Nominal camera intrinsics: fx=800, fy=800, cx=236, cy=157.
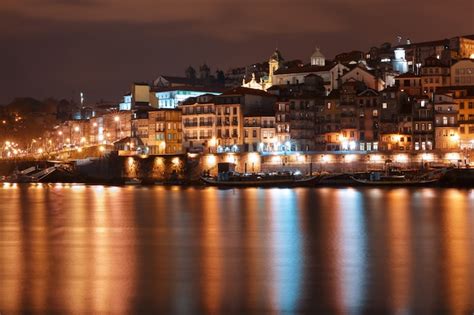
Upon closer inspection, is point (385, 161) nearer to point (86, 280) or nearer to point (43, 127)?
point (86, 280)

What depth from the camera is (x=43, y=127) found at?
379 ft

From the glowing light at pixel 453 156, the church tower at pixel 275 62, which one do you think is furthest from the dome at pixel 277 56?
the glowing light at pixel 453 156

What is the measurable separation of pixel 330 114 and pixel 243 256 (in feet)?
132

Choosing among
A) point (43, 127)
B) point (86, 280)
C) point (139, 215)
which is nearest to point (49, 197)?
point (139, 215)

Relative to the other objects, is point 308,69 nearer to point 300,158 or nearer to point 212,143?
point 212,143

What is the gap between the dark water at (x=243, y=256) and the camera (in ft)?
60.9

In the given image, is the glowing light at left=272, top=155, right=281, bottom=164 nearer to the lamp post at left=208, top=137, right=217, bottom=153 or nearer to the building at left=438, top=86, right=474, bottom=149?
the lamp post at left=208, top=137, right=217, bottom=153

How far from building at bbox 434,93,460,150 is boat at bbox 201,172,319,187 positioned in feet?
31.2

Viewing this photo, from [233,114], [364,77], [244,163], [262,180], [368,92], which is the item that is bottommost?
[262,180]

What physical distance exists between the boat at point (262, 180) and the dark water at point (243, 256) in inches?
491

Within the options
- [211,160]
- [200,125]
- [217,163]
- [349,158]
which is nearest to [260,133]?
[217,163]

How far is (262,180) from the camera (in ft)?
198

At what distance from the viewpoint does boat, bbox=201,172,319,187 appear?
59438 millimetres

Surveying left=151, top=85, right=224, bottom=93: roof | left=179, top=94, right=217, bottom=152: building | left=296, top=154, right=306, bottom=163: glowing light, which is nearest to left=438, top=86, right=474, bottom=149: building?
left=296, top=154, right=306, bottom=163: glowing light
